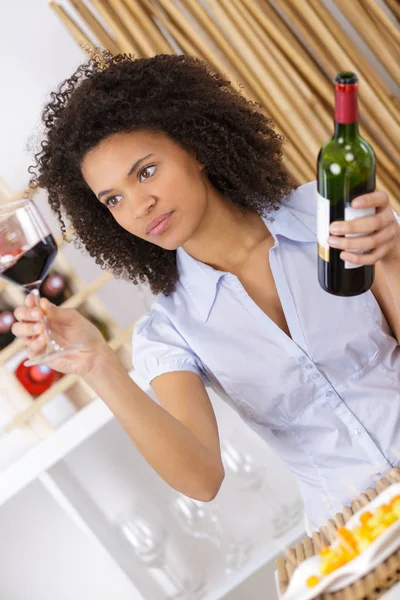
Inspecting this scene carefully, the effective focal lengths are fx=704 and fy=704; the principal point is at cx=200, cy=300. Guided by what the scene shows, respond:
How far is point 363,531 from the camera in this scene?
0.86m

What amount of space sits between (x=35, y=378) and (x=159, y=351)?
64 centimetres

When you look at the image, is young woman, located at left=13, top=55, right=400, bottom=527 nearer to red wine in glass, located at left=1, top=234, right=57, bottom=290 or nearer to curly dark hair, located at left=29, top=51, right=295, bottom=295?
curly dark hair, located at left=29, top=51, right=295, bottom=295

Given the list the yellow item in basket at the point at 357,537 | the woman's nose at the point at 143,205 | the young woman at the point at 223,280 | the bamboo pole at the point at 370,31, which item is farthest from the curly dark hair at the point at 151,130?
the bamboo pole at the point at 370,31

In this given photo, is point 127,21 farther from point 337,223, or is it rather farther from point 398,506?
point 398,506

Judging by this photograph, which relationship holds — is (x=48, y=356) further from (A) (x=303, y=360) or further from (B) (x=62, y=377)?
(B) (x=62, y=377)

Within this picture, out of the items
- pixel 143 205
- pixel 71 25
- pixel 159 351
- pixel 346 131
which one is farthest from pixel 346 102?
pixel 71 25

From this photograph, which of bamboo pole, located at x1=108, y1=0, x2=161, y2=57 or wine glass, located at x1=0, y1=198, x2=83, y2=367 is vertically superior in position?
bamboo pole, located at x1=108, y1=0, x2=161, y2=57

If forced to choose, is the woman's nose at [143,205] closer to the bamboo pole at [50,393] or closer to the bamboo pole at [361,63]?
the bamboo pole at [50,393]

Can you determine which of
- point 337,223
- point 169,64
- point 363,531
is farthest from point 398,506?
point 169,64

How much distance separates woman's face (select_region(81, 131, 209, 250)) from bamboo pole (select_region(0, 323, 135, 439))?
70 cm

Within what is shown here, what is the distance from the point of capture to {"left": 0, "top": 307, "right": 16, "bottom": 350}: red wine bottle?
5.97 ft

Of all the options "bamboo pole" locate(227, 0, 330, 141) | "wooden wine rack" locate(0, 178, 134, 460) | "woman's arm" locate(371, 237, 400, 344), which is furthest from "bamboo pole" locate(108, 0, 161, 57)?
"woman's arm" locate(371, 237, 400, 344)

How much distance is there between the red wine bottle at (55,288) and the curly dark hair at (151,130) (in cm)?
42

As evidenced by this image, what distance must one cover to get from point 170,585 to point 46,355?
114 centimetres
